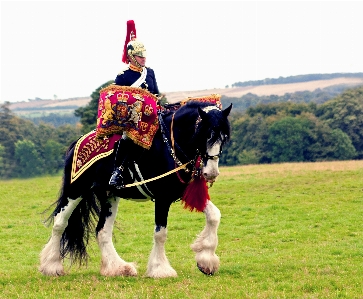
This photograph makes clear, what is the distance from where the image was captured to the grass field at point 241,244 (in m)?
8.59

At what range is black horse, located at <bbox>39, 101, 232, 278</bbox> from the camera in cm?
885

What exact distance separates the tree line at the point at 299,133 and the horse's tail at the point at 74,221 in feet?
189

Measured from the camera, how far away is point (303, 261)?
1085 cm

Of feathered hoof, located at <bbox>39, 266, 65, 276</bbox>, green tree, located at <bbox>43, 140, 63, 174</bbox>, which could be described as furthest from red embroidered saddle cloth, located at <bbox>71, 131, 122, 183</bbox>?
green tree, located at <bbox>43, 140, 63, 174</bbox>

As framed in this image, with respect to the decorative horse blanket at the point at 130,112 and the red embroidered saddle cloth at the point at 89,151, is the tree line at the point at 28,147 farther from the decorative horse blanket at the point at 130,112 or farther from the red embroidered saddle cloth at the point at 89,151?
the decorative horse blanket at the point at 130,112

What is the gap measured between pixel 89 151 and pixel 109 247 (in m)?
1.66

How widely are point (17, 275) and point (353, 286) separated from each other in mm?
5592

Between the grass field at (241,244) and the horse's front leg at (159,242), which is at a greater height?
the horse's front leg at (159,242)

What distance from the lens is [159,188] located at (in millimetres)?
9609

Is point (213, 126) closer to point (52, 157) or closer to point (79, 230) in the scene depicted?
point (79, 230)

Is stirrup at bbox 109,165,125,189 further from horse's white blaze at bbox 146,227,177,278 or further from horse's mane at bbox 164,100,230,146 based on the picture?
horse's mane at bbox 164,100,230,146

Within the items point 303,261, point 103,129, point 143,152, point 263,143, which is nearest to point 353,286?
point 303,261

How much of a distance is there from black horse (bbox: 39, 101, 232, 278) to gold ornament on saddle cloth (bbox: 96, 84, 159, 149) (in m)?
0.22

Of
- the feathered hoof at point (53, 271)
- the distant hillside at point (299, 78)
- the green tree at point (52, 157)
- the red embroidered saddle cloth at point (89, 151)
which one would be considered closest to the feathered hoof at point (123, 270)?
the feathered hoof at point (53, 271)
